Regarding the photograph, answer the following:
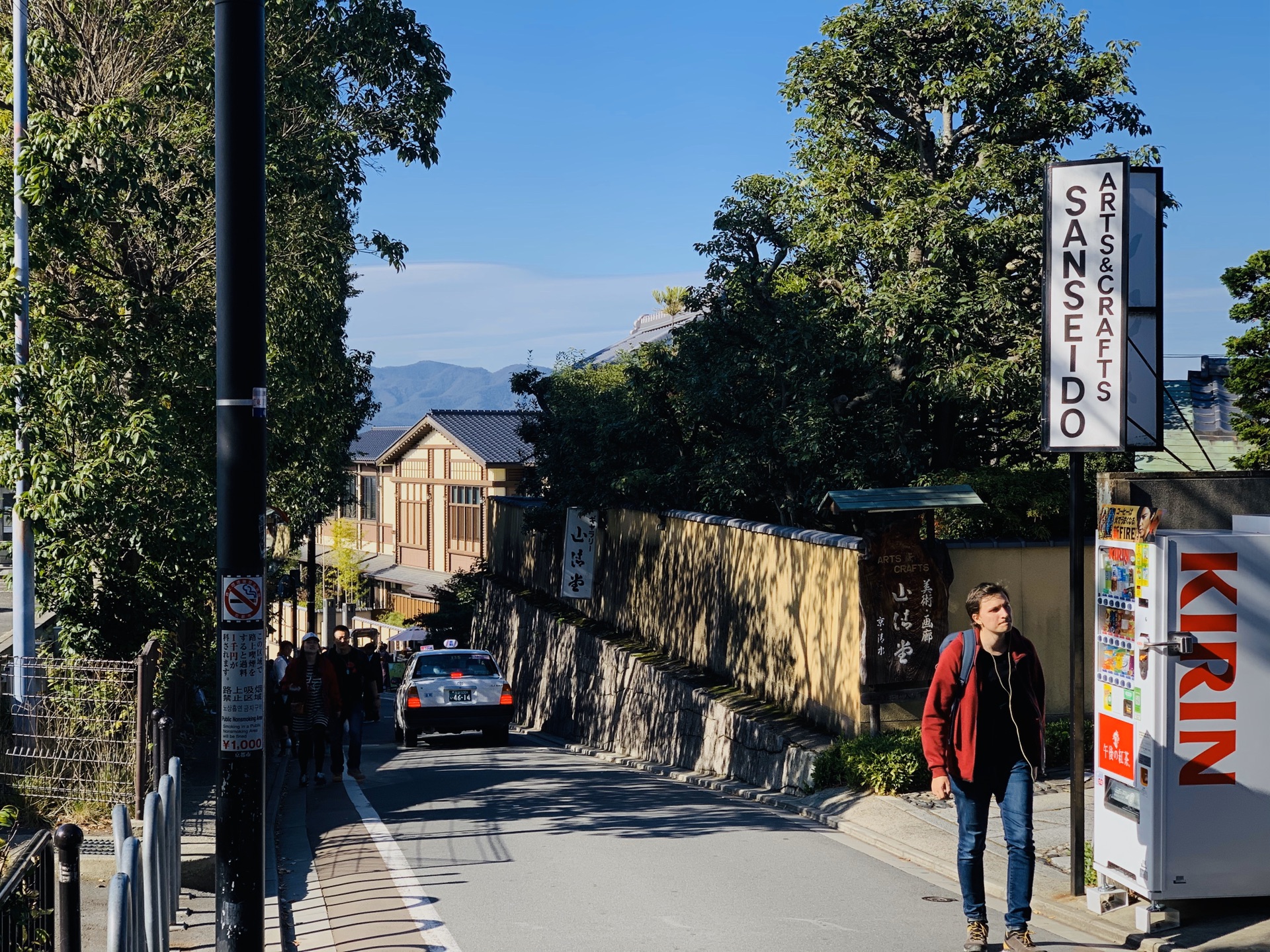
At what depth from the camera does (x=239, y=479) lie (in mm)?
5957

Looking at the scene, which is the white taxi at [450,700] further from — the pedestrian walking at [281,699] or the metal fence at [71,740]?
the metal fence at [71,740]

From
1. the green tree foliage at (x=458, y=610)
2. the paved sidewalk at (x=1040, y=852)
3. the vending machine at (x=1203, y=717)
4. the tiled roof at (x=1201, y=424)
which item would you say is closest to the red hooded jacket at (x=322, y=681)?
the paved sidewalk at (x=1040, y=852)

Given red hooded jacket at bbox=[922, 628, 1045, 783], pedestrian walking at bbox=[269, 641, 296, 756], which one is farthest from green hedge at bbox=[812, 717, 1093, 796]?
pedestrian walking at bbox=[269, 641, 296, 756]

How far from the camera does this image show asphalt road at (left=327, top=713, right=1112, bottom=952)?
743 centimetres

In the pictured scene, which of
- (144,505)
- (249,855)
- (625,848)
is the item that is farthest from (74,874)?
(144,505)

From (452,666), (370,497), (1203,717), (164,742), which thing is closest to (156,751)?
(164,742)

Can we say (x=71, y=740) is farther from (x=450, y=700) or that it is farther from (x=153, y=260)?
(x=450, y=700)

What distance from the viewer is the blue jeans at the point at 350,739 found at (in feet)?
48.6

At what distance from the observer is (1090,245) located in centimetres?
847

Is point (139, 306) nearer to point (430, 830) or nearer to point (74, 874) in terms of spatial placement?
point (430, 830)

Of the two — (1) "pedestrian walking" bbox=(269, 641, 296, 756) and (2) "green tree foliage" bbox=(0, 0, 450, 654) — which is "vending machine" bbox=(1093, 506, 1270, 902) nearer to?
(2) "green tree foliage" bbox=(0, 0, 450, 654)

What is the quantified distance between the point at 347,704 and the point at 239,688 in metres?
9.33

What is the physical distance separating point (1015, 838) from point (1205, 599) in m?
1.71

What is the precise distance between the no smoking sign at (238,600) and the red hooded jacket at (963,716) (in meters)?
3.46
